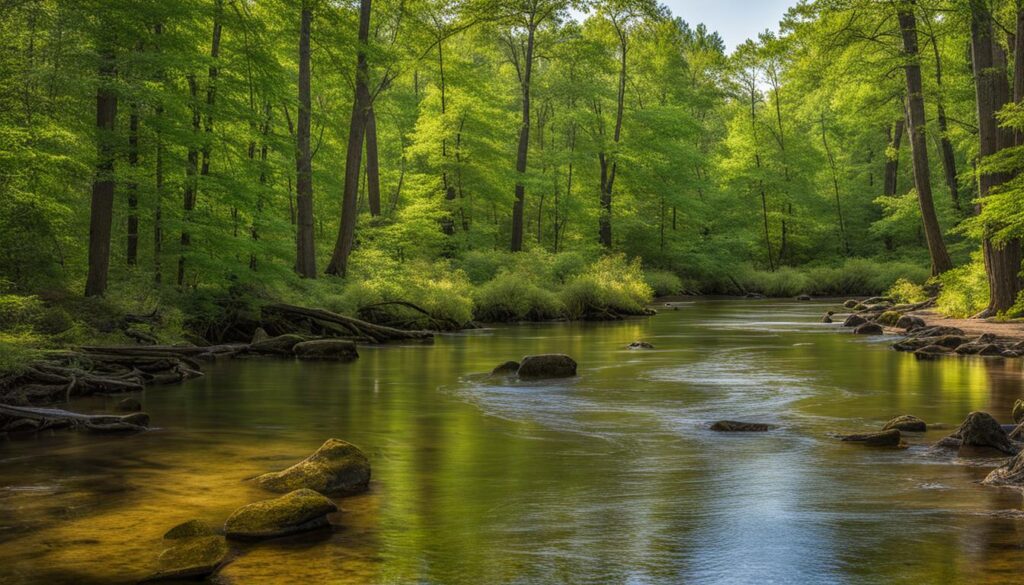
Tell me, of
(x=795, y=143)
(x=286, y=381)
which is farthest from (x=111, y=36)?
(x=795, y=143)

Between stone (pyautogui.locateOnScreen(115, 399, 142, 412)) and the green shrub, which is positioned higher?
the green shrub

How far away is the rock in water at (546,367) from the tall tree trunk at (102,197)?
29.7 feet

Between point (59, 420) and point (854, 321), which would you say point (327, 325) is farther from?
point (854, 321)

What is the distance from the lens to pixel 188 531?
6863 mm

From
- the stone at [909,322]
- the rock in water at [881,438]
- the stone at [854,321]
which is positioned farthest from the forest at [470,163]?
the rock in water at [881,438]

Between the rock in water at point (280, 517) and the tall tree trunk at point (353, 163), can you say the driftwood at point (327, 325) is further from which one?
the rock in water at point (280, 517)

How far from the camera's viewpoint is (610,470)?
9.53 m

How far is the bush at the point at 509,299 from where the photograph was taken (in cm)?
3444

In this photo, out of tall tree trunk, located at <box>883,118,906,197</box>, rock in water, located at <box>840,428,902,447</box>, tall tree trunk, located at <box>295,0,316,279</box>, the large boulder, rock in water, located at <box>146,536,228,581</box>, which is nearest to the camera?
rock in water, located at <box>146,536,228,581</box>

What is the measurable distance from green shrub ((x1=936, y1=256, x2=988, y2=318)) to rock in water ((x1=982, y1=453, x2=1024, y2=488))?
63.8ft

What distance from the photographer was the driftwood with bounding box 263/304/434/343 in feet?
78.4


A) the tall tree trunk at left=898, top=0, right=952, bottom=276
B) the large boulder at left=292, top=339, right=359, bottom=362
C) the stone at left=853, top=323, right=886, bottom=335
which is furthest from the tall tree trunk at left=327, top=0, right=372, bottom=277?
the tall tree trunk at left=898, top=0, right=952, bottom=276

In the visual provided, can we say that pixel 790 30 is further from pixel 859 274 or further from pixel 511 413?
pixel 859 274

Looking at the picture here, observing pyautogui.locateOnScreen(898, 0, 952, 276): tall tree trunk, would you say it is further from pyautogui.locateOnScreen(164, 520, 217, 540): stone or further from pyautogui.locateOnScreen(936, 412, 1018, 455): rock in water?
pyautogui.locateOnScreen(164, 520, 217, 540): stone
